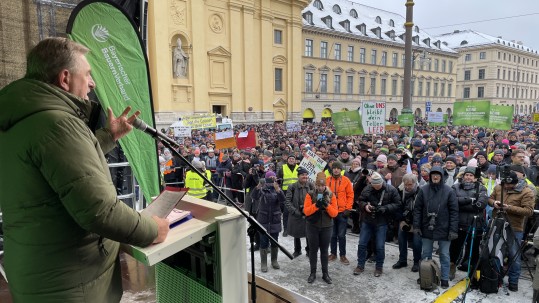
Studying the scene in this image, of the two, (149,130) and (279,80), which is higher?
(279,80)

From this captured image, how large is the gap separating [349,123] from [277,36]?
2895cm

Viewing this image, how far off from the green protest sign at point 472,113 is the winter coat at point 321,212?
Result: 35.0ft

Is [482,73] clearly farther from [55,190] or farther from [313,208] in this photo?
[55,190]

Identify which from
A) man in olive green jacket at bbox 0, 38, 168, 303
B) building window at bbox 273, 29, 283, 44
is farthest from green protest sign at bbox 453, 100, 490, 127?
building window at bbox 273, 29, 283, 44

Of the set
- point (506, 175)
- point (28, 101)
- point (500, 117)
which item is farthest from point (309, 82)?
point (28, 101)

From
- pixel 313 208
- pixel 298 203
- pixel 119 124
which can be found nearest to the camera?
pixel 119 124

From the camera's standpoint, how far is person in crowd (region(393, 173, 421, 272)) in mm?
6605

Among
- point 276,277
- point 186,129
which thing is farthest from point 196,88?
point 276,277

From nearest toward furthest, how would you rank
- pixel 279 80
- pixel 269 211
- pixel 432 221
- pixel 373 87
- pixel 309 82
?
pixel 432 221
pixel 269 211
pixel 279 80
pixel 309 82
pixel 373 87

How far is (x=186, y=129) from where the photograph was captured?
16688mm

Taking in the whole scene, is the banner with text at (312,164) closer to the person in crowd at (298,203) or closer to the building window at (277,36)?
the person in crowd at (298,203)

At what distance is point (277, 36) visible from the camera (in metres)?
40.8

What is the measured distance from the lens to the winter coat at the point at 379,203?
21.4ft

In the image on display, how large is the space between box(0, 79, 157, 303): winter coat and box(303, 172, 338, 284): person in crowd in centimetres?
479
